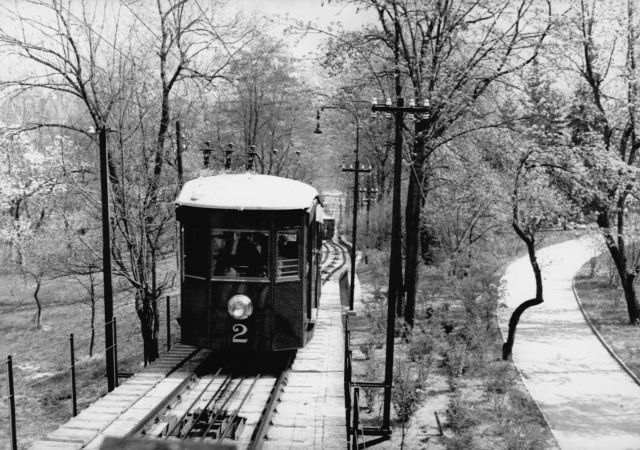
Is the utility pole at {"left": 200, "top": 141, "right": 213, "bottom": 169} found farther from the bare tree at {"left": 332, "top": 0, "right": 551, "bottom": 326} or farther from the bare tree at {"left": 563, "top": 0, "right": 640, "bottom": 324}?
the bare tree at {"left": 563, "top": 0, "right": 640, "bottom": 324}

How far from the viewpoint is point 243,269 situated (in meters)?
10.0

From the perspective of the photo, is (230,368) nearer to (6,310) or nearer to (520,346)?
(520,346)

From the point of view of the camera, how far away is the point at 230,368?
10477 mm

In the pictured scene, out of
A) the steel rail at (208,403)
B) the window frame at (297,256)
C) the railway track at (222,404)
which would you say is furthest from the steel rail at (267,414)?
the window frame at (297,256)

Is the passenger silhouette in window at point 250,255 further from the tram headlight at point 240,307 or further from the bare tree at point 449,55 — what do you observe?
the bare tree at point 449,55

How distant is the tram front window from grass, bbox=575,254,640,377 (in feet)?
44.6

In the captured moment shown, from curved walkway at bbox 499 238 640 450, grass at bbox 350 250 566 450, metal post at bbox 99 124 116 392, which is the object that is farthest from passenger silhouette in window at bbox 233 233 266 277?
curved walkway at bbox 499 238 640 450

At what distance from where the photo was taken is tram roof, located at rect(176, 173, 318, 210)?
9852 millimetres

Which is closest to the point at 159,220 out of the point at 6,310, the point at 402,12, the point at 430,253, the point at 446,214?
the point at 402,12

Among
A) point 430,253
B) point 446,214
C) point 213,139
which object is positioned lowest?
point 430,253

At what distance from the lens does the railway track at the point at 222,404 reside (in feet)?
24.6

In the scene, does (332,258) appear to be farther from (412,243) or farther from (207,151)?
(207,151)

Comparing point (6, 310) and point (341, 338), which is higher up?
point (341, 338)

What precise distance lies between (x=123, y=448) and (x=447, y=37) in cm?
1636
